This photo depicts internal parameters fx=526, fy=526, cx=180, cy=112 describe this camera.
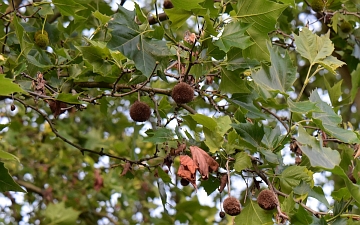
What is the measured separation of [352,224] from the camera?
1.42 metres

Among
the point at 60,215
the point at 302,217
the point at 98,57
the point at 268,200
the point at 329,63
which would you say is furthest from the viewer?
the point at 60,215

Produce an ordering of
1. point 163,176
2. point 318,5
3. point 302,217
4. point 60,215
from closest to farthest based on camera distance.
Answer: point 302,217
point 163,176
point 318,5
point 60,215

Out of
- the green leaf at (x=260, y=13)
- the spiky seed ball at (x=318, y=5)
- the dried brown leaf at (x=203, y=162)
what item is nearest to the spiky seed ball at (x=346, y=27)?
the spiky seed ball at (x=318, y=5)

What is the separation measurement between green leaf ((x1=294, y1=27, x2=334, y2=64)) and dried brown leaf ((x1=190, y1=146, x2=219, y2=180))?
18.1 inches

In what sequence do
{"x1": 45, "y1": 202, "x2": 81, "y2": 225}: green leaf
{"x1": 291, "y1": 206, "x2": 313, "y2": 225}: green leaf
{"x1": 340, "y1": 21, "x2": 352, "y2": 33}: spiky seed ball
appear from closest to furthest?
{"x1": 291, "y1": 206, "x2": 313, "y2": 225}: green leaf, {"x1": 340, "y1": 21, "x2": 352, "y2": 33}: spiky seed ball, {"x1": 45, "y1": 202, "x2": 81, "y2": 225}: green leaf

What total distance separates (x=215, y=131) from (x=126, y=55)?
37 cm

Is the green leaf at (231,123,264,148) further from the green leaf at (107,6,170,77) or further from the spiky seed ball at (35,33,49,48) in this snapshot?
the spiky seed ball at (35,33,49,48)

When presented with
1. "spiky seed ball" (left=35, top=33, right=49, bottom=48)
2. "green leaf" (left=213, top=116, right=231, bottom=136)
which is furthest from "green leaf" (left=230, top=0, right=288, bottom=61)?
"spiky seed ball" (left=35, top=33, right=49, bottom=48)

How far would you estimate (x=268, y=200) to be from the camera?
151cm

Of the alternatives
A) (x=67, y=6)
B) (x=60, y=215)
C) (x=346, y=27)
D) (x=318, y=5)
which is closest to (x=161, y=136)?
(x=67, y=6)

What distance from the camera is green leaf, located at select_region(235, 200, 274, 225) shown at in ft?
5.34

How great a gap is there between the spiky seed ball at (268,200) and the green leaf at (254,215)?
0.33ft

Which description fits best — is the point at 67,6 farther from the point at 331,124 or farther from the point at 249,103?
the point at 331,124

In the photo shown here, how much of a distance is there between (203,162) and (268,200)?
220mm
